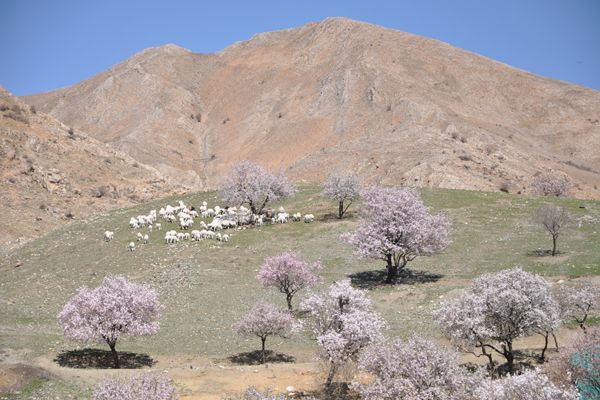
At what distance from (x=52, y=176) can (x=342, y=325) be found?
240ft

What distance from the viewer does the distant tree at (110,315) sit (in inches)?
1340

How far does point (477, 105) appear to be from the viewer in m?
135

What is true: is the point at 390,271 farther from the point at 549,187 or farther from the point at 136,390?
the point at 549,187

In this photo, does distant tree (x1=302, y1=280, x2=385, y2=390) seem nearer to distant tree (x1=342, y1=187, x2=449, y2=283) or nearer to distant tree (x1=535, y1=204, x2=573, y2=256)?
distant tree (x1=342, y1=187, x2=449, y2=283)

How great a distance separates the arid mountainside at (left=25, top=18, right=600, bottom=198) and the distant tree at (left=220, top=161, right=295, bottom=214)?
29.1 meters

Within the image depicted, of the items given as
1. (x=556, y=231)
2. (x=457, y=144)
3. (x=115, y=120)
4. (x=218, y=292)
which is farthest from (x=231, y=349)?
(x=115, y=120)

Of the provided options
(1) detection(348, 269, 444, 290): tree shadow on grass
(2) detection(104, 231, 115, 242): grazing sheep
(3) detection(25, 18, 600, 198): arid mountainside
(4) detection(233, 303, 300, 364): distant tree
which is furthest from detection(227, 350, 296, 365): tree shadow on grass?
(3) detection(25, 18, 600, 198): arid mountainside

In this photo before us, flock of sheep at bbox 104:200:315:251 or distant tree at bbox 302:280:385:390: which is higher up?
flock of sheep at bbox 104:200:315:251

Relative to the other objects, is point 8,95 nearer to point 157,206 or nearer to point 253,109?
point 157,206

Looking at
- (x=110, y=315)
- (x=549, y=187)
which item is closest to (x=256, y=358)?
(x=110, y=315)

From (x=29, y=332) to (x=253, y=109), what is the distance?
12144 cm

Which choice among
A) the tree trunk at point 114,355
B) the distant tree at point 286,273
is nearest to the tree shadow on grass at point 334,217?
the distant tree at point 286,273

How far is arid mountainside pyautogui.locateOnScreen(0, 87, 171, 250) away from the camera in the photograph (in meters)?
83.8

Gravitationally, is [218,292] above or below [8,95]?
below
